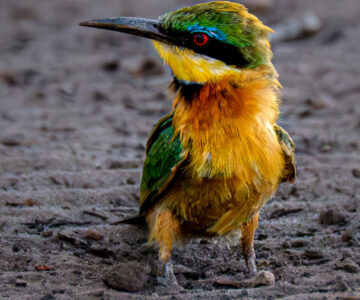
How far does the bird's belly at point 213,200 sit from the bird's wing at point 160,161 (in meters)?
0.08

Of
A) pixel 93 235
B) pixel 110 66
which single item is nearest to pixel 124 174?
pixel 93 235

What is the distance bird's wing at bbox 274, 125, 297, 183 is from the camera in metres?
3.35

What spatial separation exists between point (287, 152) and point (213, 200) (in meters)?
0.55

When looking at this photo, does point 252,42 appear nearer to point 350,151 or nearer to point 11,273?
point 11,273

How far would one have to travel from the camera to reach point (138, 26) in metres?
3.42

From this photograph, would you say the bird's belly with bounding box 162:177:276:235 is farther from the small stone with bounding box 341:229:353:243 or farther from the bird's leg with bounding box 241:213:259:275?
the small stone with bounding box 341:229:353:243

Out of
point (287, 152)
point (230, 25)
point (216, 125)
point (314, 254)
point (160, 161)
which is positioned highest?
point (230, 25)

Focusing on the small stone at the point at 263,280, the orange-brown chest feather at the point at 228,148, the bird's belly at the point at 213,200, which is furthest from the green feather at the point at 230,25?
the small stone at the point at 263,280

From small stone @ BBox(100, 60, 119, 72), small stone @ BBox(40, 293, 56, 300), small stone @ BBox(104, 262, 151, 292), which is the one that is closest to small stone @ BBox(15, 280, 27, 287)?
small stone @ BBox(40, 293, 56, 300)

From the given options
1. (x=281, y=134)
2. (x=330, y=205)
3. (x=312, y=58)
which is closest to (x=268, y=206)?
(x=330, y=205)

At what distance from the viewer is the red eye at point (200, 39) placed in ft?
10.3

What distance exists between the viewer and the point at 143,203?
3686 millimetres

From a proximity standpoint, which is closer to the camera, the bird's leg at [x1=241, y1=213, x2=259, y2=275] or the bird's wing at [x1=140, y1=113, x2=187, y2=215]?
the bird's wing at [x1=140, y1=113, x2=187, y2=215]

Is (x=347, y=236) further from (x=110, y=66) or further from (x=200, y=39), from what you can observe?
(x=110, y=66)
